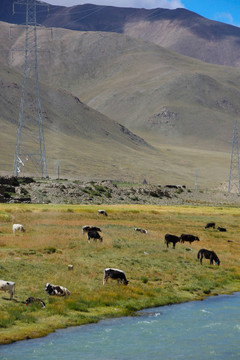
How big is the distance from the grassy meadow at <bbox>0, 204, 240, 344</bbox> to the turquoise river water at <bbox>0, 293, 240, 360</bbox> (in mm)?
940

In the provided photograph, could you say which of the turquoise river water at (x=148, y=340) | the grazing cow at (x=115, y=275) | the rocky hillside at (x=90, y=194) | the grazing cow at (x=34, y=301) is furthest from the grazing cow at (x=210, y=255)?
the rocky hillside at (x=90, y=194)

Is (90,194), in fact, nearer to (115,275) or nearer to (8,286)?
(115,275)

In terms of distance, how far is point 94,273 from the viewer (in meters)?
32.1

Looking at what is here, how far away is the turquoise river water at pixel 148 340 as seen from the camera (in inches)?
816

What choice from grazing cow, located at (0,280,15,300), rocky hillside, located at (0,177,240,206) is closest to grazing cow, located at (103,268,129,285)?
grazing cow, located at (0,280,15,300)

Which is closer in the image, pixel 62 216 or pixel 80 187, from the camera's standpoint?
pixel 62 216

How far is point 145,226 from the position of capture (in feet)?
199

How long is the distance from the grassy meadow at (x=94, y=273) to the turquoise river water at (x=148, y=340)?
94 cm

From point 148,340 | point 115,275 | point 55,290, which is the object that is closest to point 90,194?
point 115,275

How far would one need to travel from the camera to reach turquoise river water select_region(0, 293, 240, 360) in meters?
20.7

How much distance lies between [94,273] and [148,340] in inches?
389

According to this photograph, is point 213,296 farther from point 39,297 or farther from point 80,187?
point 80,187

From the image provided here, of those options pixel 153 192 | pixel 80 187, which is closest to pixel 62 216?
pixel 80 187

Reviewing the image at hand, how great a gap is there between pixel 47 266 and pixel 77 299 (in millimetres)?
5874
